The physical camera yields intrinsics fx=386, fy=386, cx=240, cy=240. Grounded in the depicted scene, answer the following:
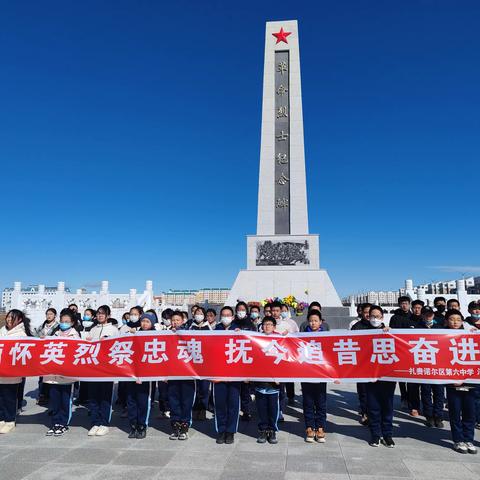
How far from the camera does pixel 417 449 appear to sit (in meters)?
4.06

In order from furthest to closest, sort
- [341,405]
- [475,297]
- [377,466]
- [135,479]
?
1. [475,297]
2. [341,405]
3. [377,466]
4. [135,479]

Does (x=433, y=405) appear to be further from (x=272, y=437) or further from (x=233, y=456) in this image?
(x=233, y=456)

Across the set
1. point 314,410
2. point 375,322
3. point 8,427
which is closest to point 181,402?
point 314,410

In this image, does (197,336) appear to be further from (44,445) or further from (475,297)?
(475,297)

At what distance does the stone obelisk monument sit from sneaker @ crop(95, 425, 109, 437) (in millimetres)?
10686

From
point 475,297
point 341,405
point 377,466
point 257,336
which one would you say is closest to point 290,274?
point 475,297

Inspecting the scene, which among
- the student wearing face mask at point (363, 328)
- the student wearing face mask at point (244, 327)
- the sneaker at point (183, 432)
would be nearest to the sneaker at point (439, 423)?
the student wearing face mask at point (363, 328)

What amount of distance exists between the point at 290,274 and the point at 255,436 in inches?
445

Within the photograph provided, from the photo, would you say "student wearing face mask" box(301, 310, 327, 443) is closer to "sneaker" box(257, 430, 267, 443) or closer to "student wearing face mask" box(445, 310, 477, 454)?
"sneaker" box(257, 430, 267, 443)

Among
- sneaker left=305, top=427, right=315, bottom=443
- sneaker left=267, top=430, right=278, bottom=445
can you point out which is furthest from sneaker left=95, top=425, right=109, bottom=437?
sneaker left=305, top=427, right=315, bottom=443

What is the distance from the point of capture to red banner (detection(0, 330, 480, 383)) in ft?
14.5

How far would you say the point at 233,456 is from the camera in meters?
3.86

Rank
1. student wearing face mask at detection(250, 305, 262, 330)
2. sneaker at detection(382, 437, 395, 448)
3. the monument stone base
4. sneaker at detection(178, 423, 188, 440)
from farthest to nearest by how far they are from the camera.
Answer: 1. the monument stone base
2. student wearing face mask at detection(250, 305, 262, 330)
3. sneaker at detection(178, 423, 188, 440)
4. sneaker at detection(382, 437, 395, 448)

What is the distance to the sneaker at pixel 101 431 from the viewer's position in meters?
4.58
